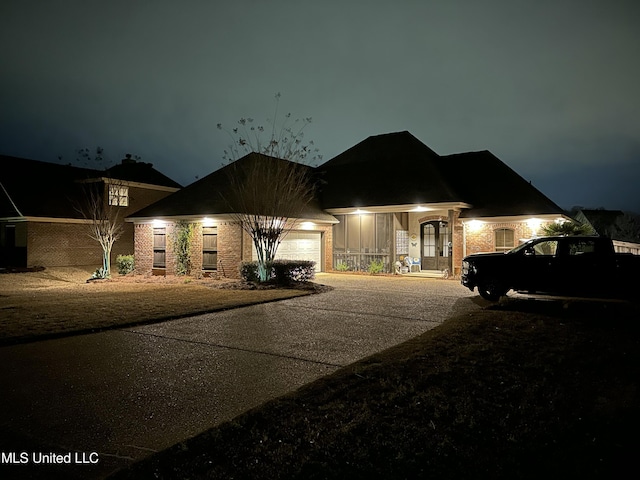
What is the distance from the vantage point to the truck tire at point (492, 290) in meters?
11.9

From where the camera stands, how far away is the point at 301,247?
2100 cm

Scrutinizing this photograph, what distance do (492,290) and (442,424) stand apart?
8874 mm

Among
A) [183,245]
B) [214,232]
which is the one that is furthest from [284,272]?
[183,245]

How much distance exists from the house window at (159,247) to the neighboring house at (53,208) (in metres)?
3.76

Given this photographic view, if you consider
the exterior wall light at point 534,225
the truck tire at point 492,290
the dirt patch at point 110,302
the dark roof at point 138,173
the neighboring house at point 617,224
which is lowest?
the dirt patch at point 110,302

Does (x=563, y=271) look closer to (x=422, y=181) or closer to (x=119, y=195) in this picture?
(x=422, y=181)

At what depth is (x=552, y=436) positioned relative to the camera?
3.76 meters

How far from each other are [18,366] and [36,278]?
16095 millimetres

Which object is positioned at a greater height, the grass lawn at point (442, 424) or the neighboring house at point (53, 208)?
the neighboring house at point (53, 208)

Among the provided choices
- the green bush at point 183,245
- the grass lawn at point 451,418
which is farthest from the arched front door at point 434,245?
the grass lawn at point 451,418

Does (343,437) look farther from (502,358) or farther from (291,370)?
(502,358)

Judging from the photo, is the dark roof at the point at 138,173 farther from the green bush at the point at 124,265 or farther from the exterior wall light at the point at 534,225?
the exterior wall light at the point at 534,225

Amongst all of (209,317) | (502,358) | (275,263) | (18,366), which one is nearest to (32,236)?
(275,263)

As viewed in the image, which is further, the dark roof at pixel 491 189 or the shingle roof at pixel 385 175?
the shingle roof at pixel 385 175
